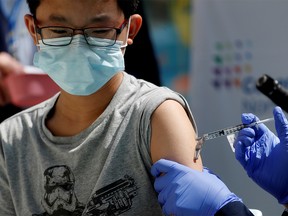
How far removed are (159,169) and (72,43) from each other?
54 centimetres

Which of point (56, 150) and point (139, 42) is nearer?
point (56, 150)

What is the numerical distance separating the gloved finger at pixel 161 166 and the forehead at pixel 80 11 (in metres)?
0.54

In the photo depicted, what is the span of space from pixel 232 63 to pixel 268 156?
244 centimetres

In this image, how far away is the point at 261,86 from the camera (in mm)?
1770

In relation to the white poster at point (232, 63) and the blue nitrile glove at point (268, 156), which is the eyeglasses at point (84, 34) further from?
the white poster at point (232, 63)

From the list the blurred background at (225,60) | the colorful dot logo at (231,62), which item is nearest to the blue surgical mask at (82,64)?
the blurred background at (225,60)

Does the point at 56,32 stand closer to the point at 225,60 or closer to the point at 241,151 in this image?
the point at 241,151

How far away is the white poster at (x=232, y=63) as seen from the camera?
169 inches

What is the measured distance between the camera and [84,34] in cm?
239

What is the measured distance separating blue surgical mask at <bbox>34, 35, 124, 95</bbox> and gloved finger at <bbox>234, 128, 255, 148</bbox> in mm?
552

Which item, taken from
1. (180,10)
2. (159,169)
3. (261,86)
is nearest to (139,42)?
(159,169)

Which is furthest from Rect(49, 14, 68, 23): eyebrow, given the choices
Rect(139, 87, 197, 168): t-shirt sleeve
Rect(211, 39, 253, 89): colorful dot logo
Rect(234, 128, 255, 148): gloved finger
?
Rect(211, 39, 253, 89): colorful dot logo

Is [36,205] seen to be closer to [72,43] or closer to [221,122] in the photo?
[72,43]

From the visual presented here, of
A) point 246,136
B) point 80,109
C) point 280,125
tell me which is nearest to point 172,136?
point 246,136
